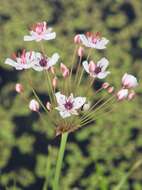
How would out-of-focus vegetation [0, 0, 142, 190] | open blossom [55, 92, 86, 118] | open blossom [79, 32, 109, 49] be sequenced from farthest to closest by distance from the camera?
out-of-focus vegetation [0, 0, 142, 190], open blossom [79, 32, 109, 49], open blossom [55, 92, 86, 118]

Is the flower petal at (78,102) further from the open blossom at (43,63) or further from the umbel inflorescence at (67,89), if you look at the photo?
the open blossom at (43,63)

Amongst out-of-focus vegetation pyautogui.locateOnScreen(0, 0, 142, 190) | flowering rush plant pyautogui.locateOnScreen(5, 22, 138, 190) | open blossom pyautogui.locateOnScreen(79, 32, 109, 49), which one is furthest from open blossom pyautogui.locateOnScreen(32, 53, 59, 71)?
out-of-focus vegetation pyautogui.locateOnScreen(0, 0, 142, 190)

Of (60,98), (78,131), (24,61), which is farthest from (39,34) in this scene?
(78,131)

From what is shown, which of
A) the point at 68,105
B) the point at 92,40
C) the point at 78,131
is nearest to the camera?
the point at 68,105

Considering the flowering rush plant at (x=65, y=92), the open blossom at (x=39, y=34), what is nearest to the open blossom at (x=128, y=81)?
the flowering rush plant at (x=65, y=92)

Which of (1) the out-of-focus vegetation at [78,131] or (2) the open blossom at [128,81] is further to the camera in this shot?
(1) the out-of-focus vegetation at [78,131]

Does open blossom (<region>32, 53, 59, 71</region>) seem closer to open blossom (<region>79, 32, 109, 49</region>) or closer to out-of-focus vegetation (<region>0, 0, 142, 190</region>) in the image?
A: open blossom (<region>79, 32, 109, 49</region>)

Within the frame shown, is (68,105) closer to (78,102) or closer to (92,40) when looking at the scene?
(78,102)
